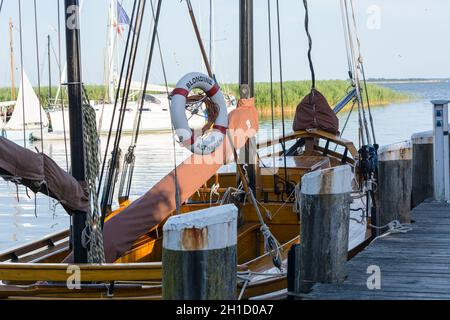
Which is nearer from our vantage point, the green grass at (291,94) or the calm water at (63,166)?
the calm water at (63,166)

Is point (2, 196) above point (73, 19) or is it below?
below

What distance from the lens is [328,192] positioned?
5906 millimetres

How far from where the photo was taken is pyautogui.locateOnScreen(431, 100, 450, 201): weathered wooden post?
10345 mm

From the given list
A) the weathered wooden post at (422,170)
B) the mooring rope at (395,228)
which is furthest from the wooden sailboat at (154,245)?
the weathered wooden post at (422,170)

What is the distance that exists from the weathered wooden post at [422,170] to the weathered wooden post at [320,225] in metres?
5.22

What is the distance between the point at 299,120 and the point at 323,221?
6.24 m

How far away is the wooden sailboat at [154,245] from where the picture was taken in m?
6.17

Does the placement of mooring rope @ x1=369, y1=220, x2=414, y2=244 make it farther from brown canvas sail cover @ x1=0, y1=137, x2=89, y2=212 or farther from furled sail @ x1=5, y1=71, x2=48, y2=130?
furled sail @ x1=5, y1=71, x2=48, y2=130

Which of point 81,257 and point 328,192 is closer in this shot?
point 328,192

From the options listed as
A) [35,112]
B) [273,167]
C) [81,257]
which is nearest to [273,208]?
[273,167]

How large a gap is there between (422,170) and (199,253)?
7214 mm

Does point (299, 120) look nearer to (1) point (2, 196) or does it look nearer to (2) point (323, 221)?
(2) point (323, 221)

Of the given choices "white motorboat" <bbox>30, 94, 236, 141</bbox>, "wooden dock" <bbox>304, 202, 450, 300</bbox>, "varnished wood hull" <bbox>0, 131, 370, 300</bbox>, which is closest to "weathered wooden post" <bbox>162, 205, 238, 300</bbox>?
"wooden dock" <bbox>304, 202, 450, 300</bbox>

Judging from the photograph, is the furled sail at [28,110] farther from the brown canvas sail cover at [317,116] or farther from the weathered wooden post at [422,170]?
the weathered wooden post at [422,170]
